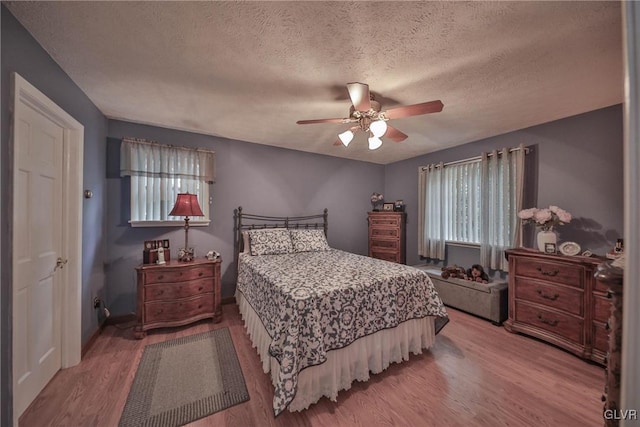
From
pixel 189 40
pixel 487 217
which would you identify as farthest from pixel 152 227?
pixel 487 217

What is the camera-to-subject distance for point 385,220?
14.6 ft

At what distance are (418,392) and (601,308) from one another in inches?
74.4

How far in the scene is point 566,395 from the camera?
1756mm

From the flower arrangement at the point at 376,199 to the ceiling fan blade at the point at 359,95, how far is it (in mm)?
3118

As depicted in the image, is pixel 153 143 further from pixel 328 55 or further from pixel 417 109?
pixel 417 109

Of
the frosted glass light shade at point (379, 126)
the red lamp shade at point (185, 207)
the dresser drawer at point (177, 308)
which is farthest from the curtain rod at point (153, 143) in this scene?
the frosted glass light shade at point (379, 126)

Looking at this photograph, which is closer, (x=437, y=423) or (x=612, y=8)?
(x=612, y=8)

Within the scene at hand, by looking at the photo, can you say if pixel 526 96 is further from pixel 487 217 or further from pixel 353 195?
pixel 353 195

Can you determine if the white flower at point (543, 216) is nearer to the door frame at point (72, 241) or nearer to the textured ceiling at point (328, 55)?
the textured ceiling at point (328, 55)

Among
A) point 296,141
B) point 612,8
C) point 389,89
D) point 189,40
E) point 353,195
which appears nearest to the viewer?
point 612,8

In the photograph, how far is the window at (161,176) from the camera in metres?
2.85

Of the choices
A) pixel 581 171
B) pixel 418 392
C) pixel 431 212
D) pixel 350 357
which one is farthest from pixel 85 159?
pixel 581 171

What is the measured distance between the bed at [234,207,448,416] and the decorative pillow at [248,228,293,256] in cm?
34

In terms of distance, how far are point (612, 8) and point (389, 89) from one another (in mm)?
1259
